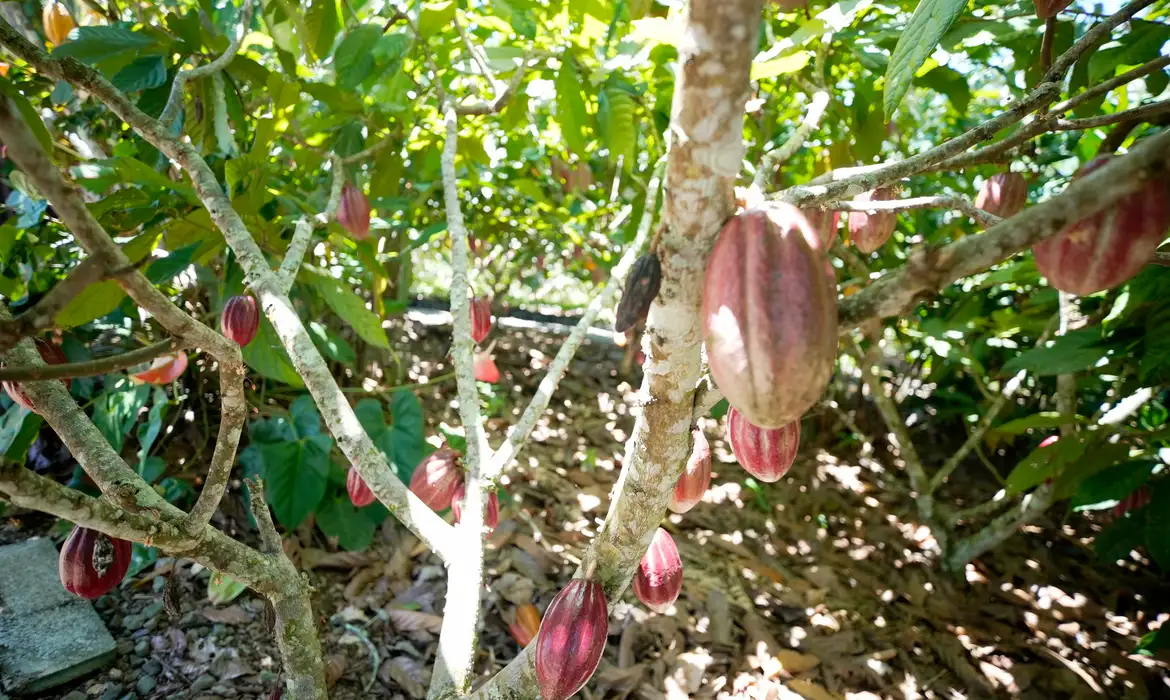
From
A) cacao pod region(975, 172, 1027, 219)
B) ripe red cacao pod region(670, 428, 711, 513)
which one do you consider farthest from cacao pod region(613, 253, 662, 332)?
cacao pod region(975, 172, 1027, 219)

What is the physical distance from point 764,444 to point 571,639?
0.30m

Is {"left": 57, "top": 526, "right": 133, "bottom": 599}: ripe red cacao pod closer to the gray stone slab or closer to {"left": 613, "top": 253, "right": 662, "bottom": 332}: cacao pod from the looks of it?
the gray stone slab

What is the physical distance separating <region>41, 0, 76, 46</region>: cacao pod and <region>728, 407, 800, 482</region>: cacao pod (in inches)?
80.9

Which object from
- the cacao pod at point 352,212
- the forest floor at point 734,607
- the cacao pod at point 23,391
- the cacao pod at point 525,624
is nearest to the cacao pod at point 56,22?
the cacao pod at point 352,212

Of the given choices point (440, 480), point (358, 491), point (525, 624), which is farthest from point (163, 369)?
point (525, 624)

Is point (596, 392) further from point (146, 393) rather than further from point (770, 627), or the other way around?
point (146, 393)

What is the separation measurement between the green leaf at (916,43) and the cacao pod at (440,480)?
84 cm

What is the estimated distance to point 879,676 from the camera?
1774 millimetres

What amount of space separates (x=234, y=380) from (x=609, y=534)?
1.52 ft

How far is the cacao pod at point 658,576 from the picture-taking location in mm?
915

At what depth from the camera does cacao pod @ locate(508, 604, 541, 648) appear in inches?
63.3

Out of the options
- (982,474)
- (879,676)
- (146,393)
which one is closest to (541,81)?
(146,393)

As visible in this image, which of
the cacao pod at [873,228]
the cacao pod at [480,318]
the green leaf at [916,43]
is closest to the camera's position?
the green leaf at [916,43]

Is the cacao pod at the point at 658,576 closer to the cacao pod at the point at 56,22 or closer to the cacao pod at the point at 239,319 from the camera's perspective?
the cacao pod at the point at 239,319
